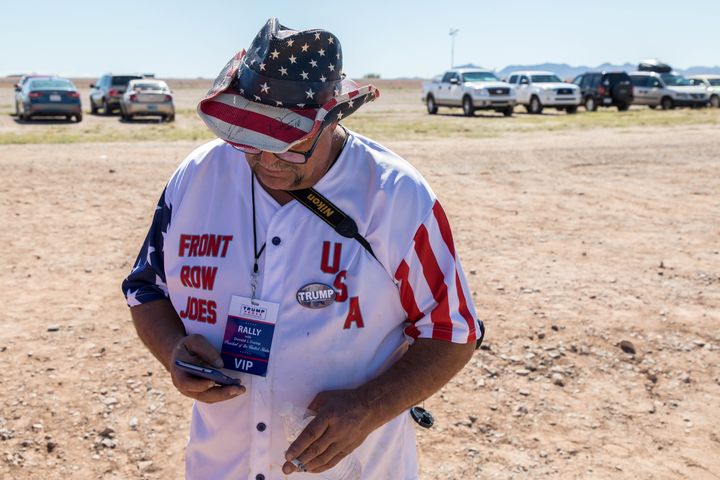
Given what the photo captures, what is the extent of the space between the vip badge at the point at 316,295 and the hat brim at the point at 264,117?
36 cm

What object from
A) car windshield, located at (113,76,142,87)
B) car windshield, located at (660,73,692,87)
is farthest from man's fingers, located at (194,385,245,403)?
car windshield, located at (660,73,692,87)

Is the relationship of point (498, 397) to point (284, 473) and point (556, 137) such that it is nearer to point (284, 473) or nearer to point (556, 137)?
point (284, 473)

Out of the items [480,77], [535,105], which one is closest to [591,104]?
[535,105]

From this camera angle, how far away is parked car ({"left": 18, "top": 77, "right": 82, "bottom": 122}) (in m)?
23.8

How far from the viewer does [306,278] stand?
2.05 m

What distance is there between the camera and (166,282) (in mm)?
2303

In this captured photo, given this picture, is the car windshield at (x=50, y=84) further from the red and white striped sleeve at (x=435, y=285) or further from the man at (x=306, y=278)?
the red and white striped sleeve at (x=435, y=285)

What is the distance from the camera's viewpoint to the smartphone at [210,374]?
1.99m

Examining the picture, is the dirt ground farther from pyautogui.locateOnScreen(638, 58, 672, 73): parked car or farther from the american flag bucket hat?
pyautogui.locateOnScreen(638, 58, 672, 73): parked car

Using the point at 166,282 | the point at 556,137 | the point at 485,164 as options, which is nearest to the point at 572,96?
the point at 556,137

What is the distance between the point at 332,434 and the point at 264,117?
2.66 ft

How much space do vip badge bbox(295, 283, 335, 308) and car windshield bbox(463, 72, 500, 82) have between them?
2862cm

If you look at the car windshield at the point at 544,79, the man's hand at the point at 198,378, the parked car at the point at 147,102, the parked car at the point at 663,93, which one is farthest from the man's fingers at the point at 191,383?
the parked car at the point at 663,93

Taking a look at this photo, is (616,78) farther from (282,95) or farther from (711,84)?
(282,95)
